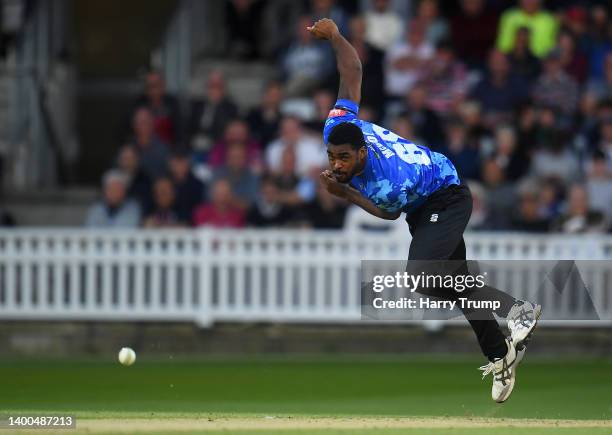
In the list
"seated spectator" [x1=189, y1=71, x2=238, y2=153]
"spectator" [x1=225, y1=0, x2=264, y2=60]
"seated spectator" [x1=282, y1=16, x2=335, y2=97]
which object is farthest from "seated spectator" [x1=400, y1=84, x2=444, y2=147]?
"spectator" [x1=225, y1=0, x2=264, y2=60]

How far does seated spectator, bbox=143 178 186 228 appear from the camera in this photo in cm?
1652

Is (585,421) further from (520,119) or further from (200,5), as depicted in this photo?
(200,5)

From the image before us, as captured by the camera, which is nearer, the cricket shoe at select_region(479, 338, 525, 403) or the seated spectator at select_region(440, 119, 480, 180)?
the cricket shoe at select_region(479, 338, 525, 403)

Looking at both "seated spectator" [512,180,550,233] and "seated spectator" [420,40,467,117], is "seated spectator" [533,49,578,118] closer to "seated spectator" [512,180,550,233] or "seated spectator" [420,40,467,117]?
"seated spectator" [420,40,467,117]

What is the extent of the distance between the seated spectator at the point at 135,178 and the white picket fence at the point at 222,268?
1.05 metres

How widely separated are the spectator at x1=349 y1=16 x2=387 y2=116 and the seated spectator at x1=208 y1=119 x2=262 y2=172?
4.58 ft

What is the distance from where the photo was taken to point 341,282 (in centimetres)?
1590

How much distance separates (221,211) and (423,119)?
2699 millimetres

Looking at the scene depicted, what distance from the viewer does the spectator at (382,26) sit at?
1859cm

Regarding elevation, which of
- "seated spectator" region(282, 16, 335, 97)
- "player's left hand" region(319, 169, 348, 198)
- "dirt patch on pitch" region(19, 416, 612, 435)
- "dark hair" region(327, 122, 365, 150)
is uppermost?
"seated spectator" region(282, 16, 335, 97)

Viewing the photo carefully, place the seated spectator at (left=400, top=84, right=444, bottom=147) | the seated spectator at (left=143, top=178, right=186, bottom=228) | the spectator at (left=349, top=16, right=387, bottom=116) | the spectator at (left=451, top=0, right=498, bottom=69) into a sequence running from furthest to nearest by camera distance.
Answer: the spectator at (left=451, top=0, right=498, bottom=69) < the spectator at (left=349, top=16, right=387, bottom=116) < the seated spectator at (left=400, top=84, right=444, bottom=147) < the seated spectator at (left=143, top=178, right=186, bottom=228)

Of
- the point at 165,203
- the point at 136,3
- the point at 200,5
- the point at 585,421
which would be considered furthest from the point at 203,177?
the point at 585,421

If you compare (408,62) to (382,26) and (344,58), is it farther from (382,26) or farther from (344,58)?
(344,58)

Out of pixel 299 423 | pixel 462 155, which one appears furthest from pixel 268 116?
pixel 299 423
